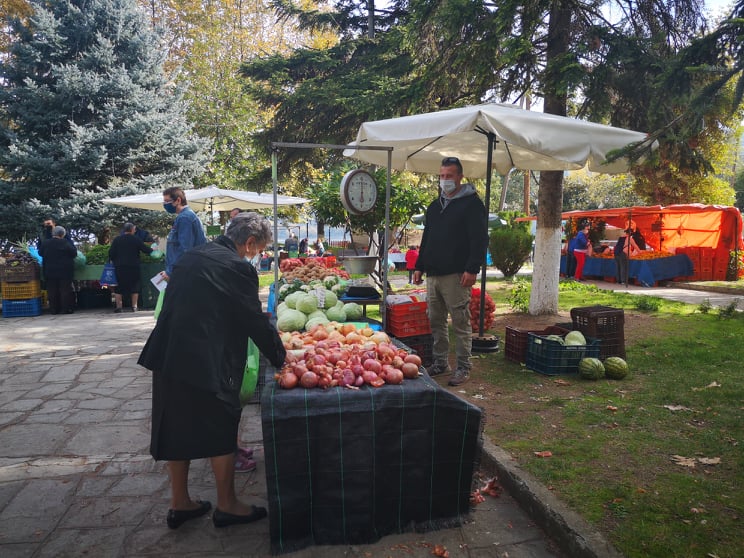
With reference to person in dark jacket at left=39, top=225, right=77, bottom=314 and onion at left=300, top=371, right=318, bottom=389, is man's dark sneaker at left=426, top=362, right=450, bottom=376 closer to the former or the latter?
onion at left=300, top=371, right=318, bottom=389

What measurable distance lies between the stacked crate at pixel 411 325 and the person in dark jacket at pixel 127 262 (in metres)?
8.06

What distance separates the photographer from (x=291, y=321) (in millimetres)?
5094

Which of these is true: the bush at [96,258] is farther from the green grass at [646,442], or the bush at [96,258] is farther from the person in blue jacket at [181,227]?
the green grass at [646,442]

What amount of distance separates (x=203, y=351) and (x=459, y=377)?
3.58 meters

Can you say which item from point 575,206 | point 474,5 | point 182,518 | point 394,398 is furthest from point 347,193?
point 575,206

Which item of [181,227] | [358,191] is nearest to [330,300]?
[358,191]

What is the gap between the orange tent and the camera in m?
16.2

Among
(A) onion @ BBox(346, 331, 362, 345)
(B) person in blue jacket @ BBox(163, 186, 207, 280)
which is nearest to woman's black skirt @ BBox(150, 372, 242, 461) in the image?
(A) onion @ BBox(346, 331, 362, 345)

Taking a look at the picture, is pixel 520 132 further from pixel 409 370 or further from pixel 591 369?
pixel 409 370

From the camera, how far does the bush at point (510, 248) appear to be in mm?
17375

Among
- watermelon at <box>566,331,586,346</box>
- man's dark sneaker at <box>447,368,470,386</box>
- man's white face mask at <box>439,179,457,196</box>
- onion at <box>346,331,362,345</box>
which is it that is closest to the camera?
onion at <box>346,331,362,345</box>

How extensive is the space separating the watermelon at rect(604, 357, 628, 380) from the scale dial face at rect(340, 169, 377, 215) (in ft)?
10.9

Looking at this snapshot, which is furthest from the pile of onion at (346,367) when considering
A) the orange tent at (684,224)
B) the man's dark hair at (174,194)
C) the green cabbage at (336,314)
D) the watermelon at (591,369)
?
the orange tent at (684,224)

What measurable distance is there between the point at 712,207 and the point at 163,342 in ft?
57.4
